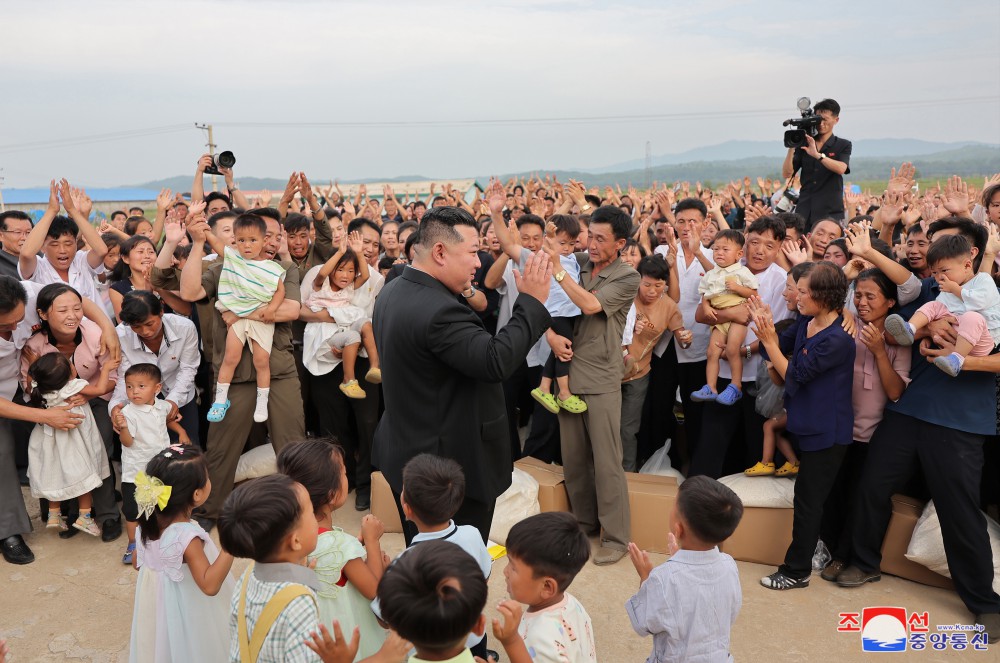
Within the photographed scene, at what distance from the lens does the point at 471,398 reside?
2.69 meters

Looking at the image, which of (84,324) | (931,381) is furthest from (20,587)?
(931,381)

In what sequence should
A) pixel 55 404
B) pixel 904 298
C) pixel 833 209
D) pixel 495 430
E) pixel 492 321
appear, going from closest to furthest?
pixel 495 430, pixel 904 298, pixel 55 404, pixel 492 321, pixel 833 209

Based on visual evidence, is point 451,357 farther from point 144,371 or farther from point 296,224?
point 296,224

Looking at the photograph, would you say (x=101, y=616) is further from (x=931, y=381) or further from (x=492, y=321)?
(x=931, y=381)

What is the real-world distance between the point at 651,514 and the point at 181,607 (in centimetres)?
266

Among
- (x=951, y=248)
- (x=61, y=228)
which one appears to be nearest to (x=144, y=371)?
(x=61, y=228)

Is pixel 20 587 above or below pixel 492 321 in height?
below

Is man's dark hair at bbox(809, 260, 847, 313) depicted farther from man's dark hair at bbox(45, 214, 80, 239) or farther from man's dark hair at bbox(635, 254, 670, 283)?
man's dark hair at bbox(45, 214, 80, 239)

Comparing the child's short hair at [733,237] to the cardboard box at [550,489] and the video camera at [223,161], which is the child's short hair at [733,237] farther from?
the video camera at [223,161]

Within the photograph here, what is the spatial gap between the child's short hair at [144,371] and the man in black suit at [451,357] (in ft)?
6.38

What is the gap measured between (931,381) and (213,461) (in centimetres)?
424

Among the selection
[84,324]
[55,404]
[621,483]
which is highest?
[84,324]

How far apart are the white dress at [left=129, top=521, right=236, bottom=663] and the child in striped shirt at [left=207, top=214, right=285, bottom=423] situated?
5.99 ft

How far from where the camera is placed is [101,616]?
3594mm
